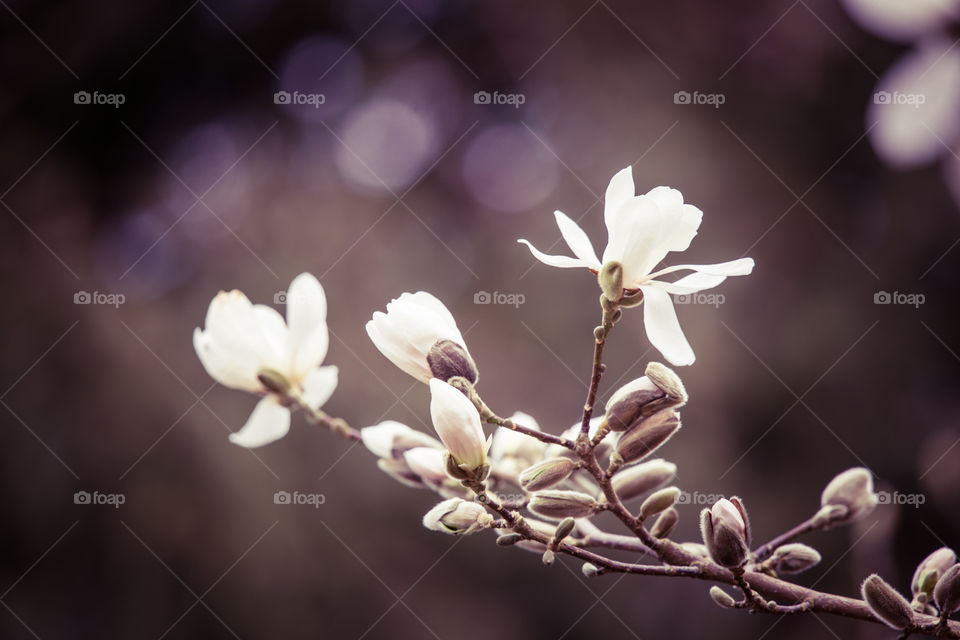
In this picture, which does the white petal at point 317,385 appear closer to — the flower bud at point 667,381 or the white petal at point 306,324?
the white petal at point 306,324

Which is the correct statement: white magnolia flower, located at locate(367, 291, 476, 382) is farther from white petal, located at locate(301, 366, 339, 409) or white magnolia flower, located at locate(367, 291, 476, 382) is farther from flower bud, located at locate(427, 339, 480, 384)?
white petal, located at locate(301, 366, 339, 409)

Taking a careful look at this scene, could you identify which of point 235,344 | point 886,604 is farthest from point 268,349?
point 886,604

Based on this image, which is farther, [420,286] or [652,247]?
[420,286]

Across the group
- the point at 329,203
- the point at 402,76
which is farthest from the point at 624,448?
the point at 402,76

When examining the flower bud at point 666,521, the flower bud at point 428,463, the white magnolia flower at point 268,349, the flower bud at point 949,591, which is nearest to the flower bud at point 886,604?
the flower bud at point 949,591

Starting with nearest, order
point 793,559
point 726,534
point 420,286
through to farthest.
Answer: point 726,534
point 793,559
point 420,286

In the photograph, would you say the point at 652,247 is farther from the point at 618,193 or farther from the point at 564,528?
the point at 564,528

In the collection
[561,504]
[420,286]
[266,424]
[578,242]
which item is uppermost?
Answer: [420,286]
